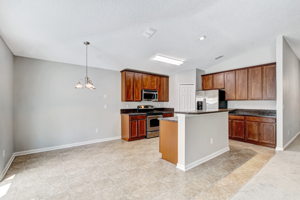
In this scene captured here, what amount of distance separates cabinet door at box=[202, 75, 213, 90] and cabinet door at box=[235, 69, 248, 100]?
894 mm

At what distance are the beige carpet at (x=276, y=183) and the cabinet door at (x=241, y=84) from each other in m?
2.12

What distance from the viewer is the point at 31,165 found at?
2.92 m

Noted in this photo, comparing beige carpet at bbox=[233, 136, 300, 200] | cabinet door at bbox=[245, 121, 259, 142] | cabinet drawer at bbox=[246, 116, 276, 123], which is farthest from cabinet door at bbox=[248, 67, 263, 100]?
beige carpet at bbox=[233, 136, 300, 200]

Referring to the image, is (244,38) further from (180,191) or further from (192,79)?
(180,191)

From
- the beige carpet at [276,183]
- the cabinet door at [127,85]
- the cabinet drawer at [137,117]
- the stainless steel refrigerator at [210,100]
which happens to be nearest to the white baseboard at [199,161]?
the beige carpet at [276,183]

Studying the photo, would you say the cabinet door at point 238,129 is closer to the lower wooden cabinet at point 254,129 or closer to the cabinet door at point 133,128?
the lower wooden cabinet at point 254,129

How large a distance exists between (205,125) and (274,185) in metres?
1.37

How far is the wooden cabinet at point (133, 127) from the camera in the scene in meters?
4.71

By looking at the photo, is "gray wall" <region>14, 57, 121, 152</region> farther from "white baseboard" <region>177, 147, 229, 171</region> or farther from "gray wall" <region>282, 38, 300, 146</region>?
"gray wall" <region>282, 38, 300, 146</region>

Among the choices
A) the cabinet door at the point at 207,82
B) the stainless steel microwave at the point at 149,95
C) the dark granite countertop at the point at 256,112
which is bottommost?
the dark granite countertop at the point at 256,112

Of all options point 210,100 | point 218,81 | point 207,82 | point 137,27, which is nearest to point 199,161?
point 210,100

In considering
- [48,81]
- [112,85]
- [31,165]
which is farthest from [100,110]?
[31,165]

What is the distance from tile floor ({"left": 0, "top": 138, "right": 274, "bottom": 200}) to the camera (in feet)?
6.55

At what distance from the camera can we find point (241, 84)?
15.5 feet
